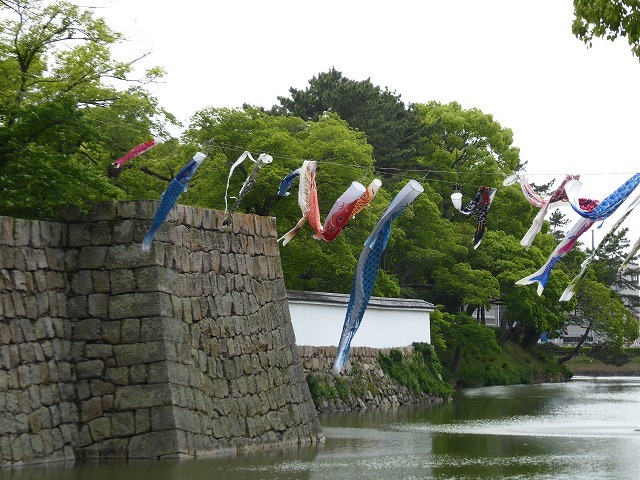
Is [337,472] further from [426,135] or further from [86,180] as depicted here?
[426,135]

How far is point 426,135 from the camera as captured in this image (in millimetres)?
45656

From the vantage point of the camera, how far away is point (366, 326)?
29219 millimetres

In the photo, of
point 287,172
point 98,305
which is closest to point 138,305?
point 98,305

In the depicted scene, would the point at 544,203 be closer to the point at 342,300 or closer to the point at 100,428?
the point at 100,428

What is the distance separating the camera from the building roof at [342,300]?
2534 cm

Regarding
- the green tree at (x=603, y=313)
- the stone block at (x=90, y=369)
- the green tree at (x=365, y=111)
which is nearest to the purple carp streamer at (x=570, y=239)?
the stone block at (x=90, y=369)

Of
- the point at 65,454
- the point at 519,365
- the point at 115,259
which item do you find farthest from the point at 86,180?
the point at 519,365

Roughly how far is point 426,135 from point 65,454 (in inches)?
1327

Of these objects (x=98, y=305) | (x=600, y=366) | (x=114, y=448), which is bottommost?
(x=600, y=366)

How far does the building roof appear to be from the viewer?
83.1 ft

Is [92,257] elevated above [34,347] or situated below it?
above

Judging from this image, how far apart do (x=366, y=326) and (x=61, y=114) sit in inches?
614

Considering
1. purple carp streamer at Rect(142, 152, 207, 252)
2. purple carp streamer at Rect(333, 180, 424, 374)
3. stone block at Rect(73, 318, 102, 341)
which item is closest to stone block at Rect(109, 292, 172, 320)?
stone block at Rect(73, 318, 102, 341)

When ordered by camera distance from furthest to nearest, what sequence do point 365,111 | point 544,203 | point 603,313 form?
1. point 603,313
2. point 365,111
3. point 544,203
